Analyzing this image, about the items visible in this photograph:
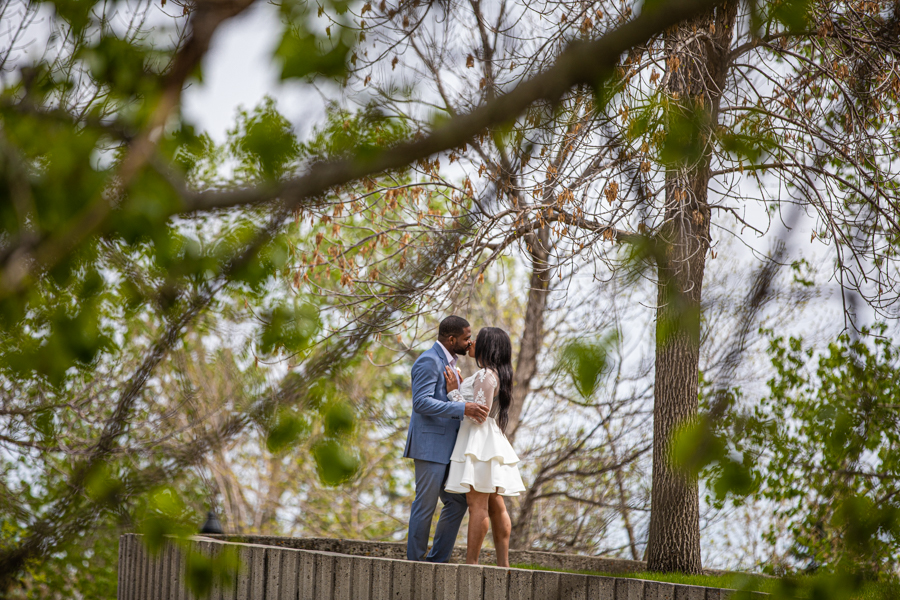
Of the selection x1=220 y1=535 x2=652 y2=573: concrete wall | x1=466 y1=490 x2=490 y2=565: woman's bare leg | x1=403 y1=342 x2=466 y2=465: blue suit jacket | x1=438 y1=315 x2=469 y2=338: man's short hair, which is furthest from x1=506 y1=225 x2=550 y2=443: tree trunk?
x1=466 y1=490 x2=490 y2=565: woman's bare leg

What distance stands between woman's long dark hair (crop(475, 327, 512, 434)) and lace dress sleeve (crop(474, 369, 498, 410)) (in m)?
0.07

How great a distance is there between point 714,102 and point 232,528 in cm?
952

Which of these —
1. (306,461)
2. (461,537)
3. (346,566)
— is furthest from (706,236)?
(306,461)

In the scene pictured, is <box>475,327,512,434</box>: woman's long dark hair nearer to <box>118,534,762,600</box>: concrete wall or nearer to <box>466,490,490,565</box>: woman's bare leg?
<box>466,490,490,565</box>: woman's bare leg

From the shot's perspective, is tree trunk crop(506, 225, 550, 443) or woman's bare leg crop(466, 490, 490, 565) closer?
woman's bare leg crop(466, 490, 490, 565)

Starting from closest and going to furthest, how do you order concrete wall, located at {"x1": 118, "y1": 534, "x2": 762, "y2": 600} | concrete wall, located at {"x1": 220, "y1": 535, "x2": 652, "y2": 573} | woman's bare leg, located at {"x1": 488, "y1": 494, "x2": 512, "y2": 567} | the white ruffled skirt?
concrete wall, located at {"x1": 118, "y1": 534, "x2": 762, "y2": 600}
the white ruffled skirt
woman's bare leg, located at {"x1": 488, "y1": 494, "x2": 512, "y2": 567}
concrete wall, located at {"x1": 220, "y1": 535, "x2": 652, "y2": 573}

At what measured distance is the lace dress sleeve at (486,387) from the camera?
4488 millimetres

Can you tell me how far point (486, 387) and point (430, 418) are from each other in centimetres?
42

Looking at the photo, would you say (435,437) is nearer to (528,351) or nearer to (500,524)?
(500,524)

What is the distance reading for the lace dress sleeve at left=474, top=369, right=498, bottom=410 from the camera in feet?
14.7

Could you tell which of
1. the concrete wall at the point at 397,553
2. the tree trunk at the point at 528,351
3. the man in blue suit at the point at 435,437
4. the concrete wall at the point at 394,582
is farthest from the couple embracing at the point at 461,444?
the tree trunk at the point at 528,351

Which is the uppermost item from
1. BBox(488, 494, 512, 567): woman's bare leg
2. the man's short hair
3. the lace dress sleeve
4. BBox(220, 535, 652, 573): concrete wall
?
the man's short hair

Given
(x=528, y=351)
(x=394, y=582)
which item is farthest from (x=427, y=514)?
(x=528, y=351)

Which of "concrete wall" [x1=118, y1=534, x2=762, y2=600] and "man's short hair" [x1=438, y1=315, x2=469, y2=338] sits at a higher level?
"man's short hair" [x1=438, y1=315, x2=469, y2=338]
